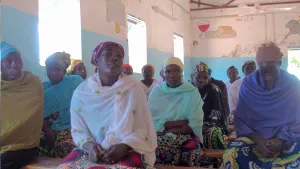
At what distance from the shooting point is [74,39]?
527 centimetres

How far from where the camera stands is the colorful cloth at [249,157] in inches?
95.9

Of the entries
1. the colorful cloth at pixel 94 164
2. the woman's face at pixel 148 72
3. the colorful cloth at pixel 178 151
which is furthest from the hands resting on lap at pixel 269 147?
the woman's face at pixel 148 72

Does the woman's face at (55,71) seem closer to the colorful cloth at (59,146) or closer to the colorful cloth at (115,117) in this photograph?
the colorful cloth at (59,146)

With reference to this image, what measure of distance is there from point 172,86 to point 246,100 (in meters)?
0.79

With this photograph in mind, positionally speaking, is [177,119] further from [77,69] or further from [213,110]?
[77,69]

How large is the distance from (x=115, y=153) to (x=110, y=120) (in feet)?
0.98

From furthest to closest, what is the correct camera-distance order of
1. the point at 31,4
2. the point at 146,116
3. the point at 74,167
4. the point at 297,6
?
the point at 297,6, the point at 31,4, the point at 146,116, the point at 74,167

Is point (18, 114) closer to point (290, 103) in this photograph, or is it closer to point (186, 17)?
point (290, 103)

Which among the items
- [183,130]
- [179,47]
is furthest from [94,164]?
[179,47]

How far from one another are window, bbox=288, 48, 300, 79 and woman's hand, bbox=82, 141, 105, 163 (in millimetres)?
11517

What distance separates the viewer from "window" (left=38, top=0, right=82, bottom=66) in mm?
4594

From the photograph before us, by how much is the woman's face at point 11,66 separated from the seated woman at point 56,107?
0.66 metres

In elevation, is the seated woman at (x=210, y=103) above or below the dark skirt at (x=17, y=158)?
above

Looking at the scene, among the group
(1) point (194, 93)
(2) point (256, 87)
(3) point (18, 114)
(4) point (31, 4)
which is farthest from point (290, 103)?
(4) point (31, 4)
